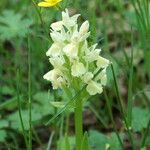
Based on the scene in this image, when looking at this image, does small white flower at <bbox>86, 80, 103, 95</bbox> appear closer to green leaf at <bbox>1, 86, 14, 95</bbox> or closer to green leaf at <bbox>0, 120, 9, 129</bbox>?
green leaf at <bbox>0, 120, 9, 129</bbox>

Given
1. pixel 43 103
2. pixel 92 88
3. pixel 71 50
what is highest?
pixel 71 50

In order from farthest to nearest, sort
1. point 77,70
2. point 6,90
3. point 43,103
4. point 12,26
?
point 12,26 → point 6,90 → point 43,103 → point 77,70

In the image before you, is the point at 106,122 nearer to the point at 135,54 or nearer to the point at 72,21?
the point at 135,54

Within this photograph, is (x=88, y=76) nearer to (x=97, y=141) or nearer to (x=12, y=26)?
(x=97, y=141)

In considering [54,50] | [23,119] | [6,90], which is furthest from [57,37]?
[6,90]

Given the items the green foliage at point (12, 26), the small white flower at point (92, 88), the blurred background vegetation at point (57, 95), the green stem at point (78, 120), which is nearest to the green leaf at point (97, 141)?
the blurred background vegetation at point (57, 95)

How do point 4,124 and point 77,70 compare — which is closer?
point 77,70

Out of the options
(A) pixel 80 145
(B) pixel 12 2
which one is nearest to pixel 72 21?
(A) pixel 80 145
